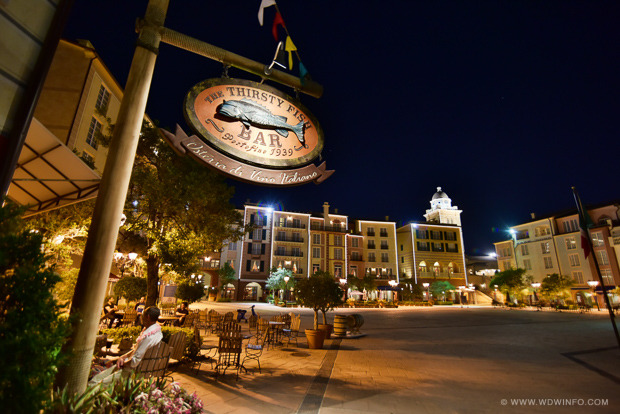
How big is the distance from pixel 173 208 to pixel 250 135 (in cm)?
714

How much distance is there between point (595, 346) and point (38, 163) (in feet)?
54.0

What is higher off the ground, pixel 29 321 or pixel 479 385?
pixel 29 321

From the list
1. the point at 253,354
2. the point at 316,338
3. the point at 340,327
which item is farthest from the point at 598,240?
the point at 253,354

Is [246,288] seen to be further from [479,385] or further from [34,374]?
[34,374]

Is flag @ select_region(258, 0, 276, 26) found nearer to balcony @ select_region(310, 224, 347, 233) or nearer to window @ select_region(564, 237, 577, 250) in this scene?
balcony @ select_region(310, 224, 347, 233)

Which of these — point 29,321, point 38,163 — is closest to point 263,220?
point 38,163

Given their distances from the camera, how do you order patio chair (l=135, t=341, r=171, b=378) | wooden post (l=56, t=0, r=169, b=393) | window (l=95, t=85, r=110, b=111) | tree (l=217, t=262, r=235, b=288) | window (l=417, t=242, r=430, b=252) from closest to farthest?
wooden post (l=56, t=0, r=169, b=393) < patio chair (l=135, t=341, r=171, b=378) < window (l=95, t=85, r=110, b=111) < tree (l=217, t=262, r=235, b=288) < window (l=417, t=242, r=430, b=252)

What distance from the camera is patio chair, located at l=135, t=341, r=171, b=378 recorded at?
420 cm

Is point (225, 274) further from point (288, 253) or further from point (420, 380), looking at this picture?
point (420, 380)

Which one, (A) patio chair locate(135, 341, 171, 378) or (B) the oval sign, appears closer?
(B) the oval sign

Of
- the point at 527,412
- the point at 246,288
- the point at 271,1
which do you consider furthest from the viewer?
the point at 246,288

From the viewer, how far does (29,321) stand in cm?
Result: 167

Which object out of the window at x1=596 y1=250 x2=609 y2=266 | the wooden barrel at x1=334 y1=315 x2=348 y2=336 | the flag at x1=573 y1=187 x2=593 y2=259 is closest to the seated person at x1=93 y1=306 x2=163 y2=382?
the wooden barrel at x1=334 y1=315 x2=348 y2=336

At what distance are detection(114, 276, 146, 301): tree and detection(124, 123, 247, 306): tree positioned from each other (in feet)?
22.0
